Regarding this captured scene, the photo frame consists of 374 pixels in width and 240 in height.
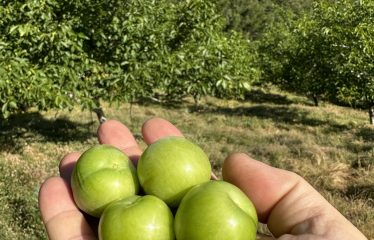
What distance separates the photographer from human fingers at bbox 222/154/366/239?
3002 millimetres

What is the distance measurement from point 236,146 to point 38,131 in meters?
7.90

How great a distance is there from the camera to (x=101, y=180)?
116 inches

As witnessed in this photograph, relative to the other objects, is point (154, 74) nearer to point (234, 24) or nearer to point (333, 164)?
point (333, 164)

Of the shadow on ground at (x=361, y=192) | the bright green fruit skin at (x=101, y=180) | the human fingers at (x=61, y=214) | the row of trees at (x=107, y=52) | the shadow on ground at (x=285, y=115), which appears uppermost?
the bright green fruit skin at (x=101, y=180)

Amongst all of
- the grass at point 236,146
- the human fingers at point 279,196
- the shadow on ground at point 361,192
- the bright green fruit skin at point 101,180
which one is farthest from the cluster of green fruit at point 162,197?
the shadow on ground at point 361,192

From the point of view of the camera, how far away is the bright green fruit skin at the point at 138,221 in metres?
2.57

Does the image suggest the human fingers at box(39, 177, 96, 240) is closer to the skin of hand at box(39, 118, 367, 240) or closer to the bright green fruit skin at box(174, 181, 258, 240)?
the skin of hand at box(39, 118, 367, 240)

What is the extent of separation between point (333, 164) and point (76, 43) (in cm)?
733

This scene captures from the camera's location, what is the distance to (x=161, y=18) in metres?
12.1

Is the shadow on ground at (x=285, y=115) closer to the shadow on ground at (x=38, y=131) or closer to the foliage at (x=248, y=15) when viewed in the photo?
the shadow on ground at (x=38, y=131)

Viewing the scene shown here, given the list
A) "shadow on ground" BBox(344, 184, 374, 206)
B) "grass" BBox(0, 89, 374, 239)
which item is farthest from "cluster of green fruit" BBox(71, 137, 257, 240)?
"shadow on ground" BBox(344, 184, 374, 206)

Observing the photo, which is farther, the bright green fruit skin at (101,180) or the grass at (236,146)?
the grass at (236,146)

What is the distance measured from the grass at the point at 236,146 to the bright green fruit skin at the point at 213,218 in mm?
4401

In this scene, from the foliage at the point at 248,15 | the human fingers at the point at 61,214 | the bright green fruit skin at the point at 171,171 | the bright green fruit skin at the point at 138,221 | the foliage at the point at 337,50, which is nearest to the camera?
the bright green fruit skin at the point at 138,221
